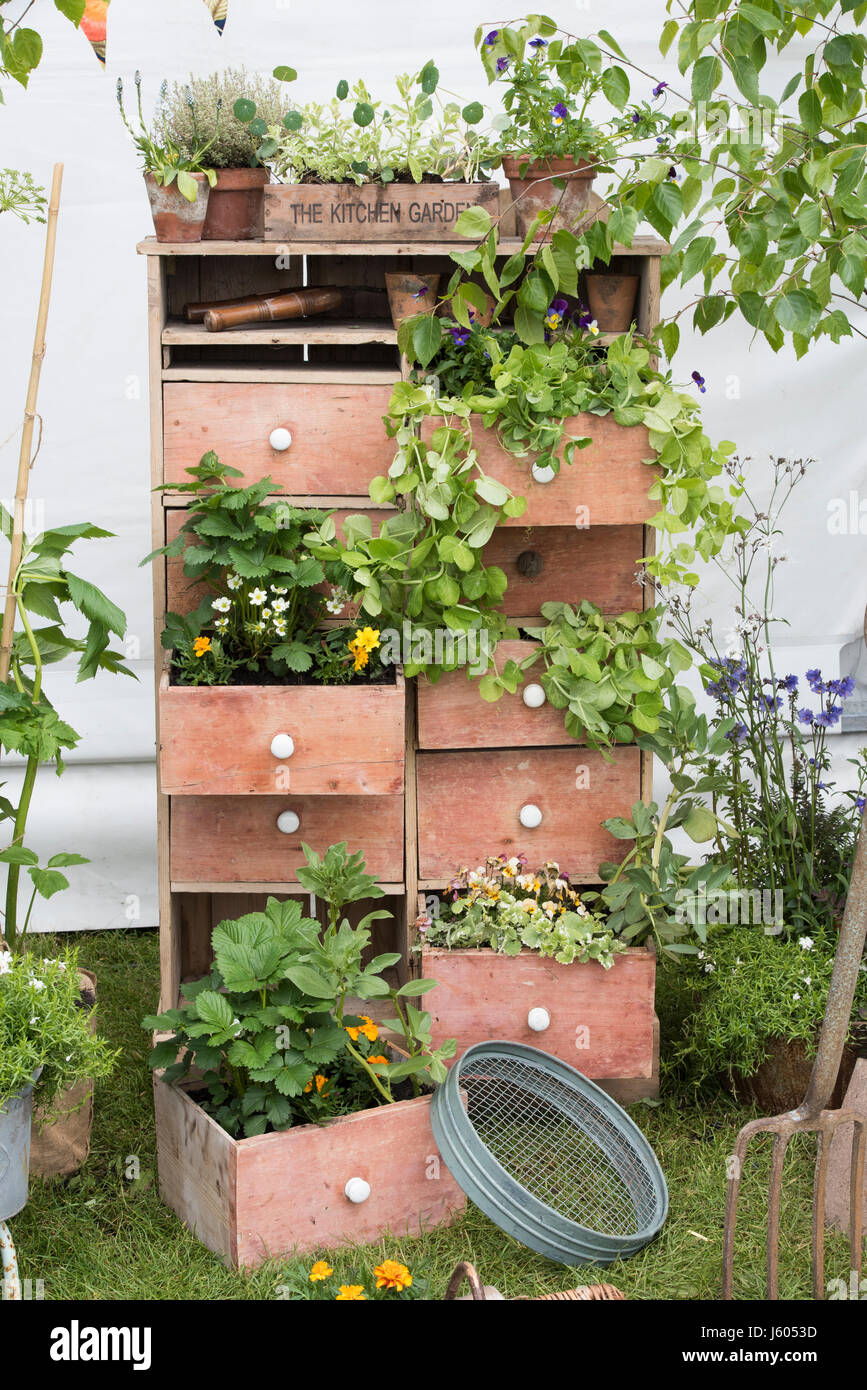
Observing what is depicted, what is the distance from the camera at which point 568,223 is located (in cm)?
262

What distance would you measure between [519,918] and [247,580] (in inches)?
34.3

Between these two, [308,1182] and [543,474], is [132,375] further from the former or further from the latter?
[308,1182]

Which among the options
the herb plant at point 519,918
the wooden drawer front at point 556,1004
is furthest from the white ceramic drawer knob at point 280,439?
the wooden drawer front at point 556,1004

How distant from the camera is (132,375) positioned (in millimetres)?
3604

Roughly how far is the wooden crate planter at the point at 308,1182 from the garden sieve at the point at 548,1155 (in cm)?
12

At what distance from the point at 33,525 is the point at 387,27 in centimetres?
161

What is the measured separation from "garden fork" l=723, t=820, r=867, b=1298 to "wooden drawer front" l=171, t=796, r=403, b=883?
966 millimetres

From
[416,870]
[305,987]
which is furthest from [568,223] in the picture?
[305,987]

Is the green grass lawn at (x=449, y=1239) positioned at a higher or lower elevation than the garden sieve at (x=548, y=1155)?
lower

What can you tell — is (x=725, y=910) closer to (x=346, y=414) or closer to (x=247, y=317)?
(x=346, y=414)

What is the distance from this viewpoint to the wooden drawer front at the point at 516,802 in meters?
2.74

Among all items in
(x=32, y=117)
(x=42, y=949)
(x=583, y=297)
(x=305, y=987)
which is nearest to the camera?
(x=305, y=987)

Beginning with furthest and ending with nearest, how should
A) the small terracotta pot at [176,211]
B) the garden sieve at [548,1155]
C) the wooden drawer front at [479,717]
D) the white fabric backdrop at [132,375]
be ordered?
the white fabric backdrop at [132,375]
the wooden drawer front at [479,717]
the small terracotta pot at [176,211]
the garden sieve at [548,1155]

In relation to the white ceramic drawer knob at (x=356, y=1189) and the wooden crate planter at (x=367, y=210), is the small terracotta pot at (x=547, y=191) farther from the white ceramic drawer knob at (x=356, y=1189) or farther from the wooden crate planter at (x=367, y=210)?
the white ceramic drawer knob at (x=356, y=1189)
